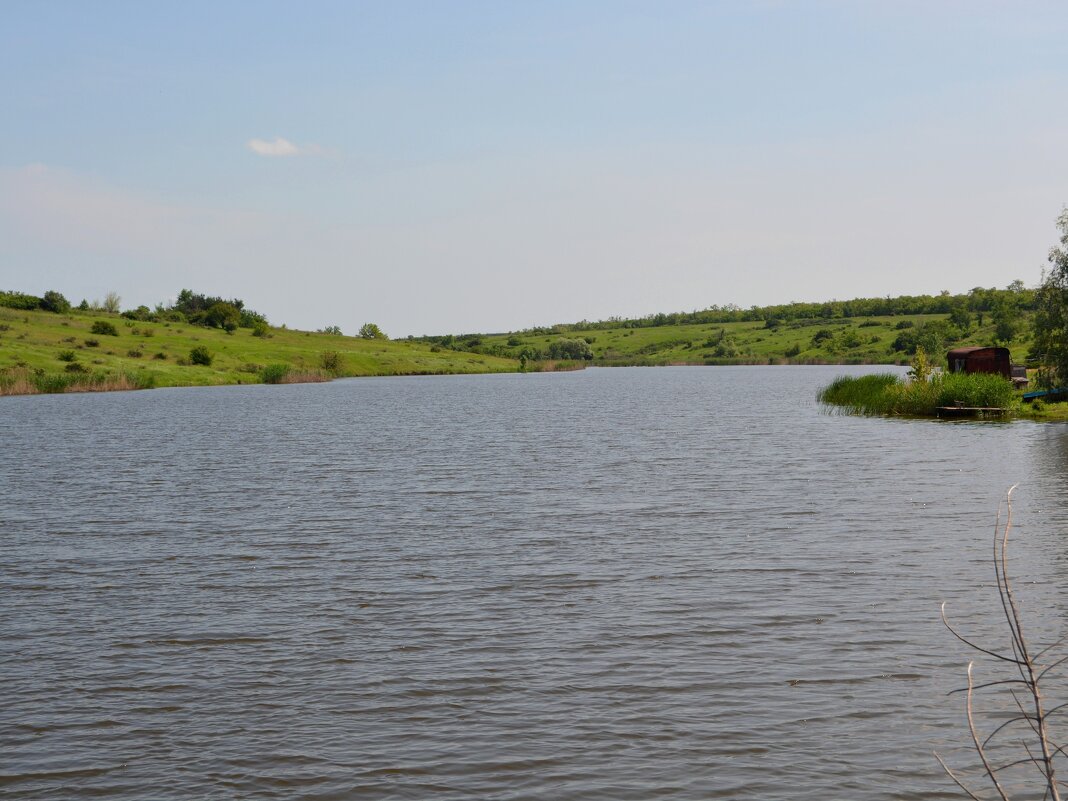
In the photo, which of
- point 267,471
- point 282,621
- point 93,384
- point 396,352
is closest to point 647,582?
point 282,621

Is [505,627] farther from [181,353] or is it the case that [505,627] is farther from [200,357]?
[181,353]

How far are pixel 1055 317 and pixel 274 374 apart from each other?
9350cm

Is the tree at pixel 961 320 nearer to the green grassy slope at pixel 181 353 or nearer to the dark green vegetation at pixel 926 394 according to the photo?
the green grassy slope at pixel 181 353

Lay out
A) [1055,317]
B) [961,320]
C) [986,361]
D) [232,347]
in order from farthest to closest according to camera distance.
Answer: [961,320]
[232,347]
[986,361]
[1055,317]

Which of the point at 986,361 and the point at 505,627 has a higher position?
the point at 986,361

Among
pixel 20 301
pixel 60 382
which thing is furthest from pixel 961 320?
pixel 20 301

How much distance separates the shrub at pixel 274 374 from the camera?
126188 mm

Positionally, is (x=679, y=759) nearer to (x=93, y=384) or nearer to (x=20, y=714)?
(x=20, y=714)

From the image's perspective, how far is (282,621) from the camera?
14.9 metres

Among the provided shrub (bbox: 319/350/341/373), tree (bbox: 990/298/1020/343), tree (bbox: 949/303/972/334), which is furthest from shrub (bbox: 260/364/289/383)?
tree (bbox: 949/303/972/334)

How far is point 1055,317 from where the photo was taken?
→ 175 ft

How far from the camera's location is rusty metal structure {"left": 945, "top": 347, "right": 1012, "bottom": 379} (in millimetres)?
63781

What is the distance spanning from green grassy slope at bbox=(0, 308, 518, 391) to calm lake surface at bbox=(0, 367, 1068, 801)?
256ft

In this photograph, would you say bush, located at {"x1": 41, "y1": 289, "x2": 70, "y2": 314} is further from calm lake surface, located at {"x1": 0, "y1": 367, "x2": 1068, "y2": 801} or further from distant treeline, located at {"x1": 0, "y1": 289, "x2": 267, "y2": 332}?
calm lake surface, located at {"x1": 0, "y1": 367, "x2": 1068, "y2": 801}
